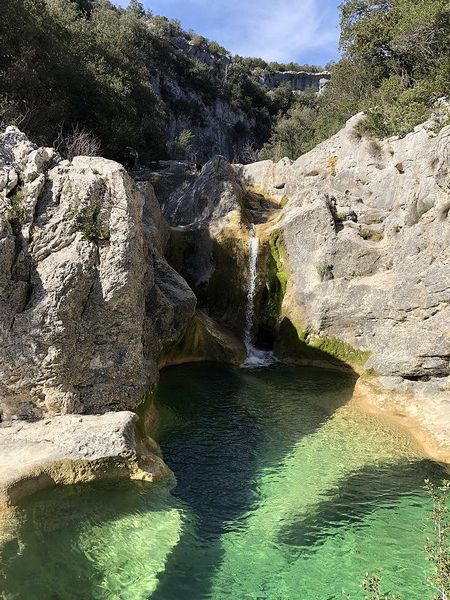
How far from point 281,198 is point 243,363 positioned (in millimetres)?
15526

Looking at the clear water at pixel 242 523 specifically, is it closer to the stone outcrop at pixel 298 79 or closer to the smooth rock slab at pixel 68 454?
the smooth rock slab at pixel 68 454

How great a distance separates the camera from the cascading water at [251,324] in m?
22.3

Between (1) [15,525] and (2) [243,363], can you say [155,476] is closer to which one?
(1) [15,525]

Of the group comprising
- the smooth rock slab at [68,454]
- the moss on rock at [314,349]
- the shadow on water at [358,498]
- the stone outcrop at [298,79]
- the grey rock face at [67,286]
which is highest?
the stone outcrop at [298,79]

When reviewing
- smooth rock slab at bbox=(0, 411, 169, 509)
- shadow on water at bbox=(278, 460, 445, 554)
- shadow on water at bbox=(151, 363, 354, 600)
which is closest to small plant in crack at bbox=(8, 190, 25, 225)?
smooth rock slab at bbox=(0, 411, 169, 509)

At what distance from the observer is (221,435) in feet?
46.4

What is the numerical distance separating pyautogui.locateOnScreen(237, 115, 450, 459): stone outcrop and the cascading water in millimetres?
1546

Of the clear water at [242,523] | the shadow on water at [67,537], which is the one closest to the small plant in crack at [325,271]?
the clear water at [242,523]

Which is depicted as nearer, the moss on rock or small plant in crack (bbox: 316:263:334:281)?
the moss on rock

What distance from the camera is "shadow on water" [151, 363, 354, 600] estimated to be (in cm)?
895

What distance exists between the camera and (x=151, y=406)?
15.1m

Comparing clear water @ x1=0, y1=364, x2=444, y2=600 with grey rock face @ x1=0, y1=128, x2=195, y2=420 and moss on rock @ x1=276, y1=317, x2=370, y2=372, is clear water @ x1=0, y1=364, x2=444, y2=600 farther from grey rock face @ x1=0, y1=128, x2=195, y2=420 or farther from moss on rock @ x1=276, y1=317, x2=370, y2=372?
moss on rock @ x1=276, y1=317, x2=370, y2=372

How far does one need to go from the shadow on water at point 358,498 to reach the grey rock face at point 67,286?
18.6 feet

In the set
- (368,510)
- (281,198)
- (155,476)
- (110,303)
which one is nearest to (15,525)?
(155,476)
